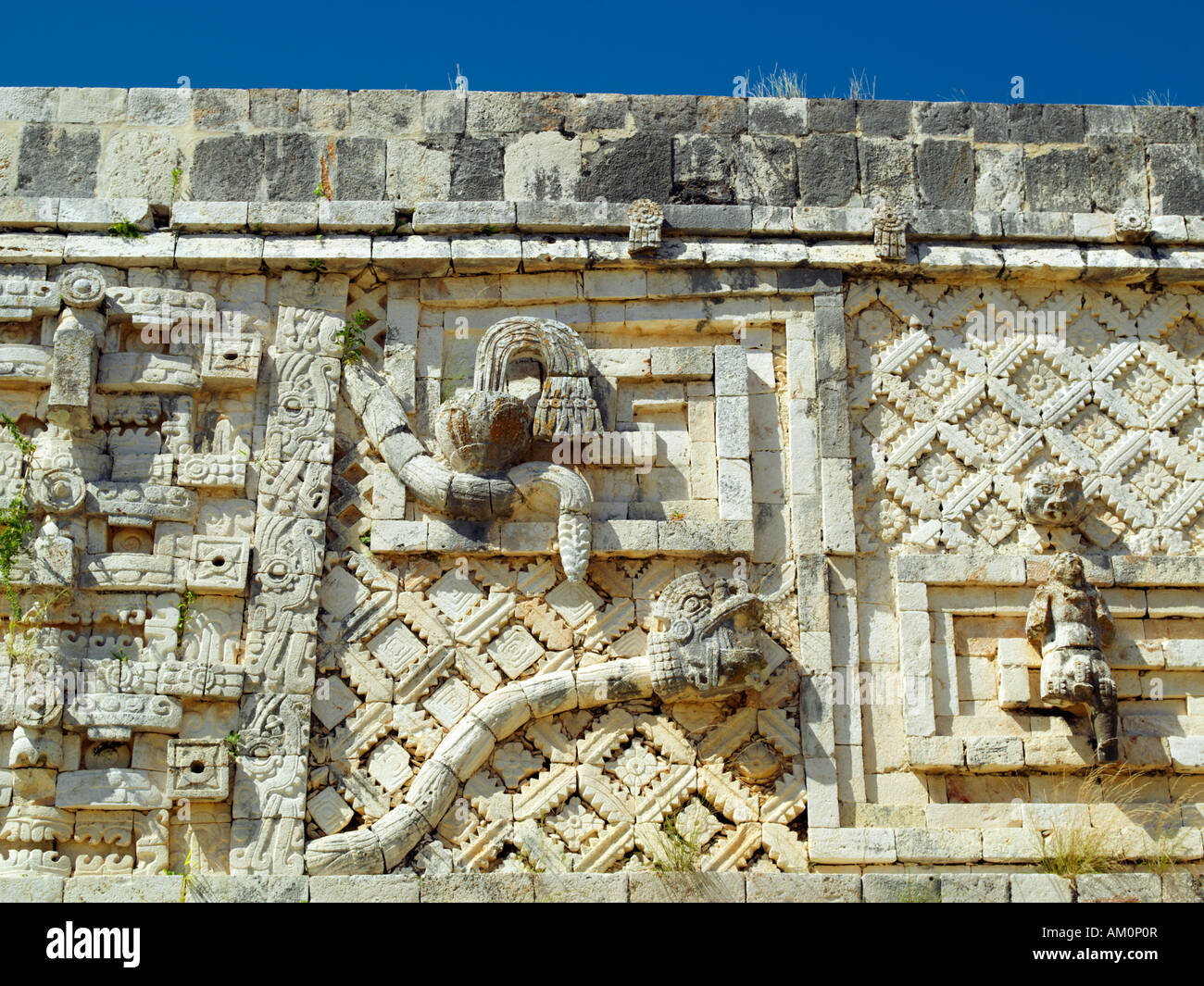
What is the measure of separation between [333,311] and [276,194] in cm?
86

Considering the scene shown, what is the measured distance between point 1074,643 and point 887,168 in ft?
10.9

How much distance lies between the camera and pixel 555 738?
941cm

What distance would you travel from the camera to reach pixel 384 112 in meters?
10.6

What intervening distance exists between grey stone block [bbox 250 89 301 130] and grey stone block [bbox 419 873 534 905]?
16.1 ft

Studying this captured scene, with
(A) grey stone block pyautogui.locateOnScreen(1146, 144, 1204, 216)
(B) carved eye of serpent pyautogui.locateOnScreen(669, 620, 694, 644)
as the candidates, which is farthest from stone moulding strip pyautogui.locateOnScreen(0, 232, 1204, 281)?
(B) carved eye of serpent pyautogui.locateOnScreen(669, 620, 694, 644)

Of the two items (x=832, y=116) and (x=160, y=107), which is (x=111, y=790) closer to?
(x=160, y=107)

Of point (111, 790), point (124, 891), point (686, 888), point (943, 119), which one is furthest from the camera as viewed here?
point (943, 119)

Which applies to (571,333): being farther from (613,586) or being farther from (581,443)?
(613,586)

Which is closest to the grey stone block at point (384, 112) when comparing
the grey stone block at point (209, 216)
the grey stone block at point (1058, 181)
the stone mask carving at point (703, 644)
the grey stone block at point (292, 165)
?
the grey stone block at point (292, 165)

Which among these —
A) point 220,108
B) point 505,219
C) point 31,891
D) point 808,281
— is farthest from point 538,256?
point 31,891

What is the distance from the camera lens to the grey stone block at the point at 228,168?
10391 mm

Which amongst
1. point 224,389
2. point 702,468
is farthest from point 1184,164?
point 224,389

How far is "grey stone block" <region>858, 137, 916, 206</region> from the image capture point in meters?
10.6

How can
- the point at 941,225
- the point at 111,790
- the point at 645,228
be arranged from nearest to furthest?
the point at 111,790 → the point at 645,228 → the point at 941,225
